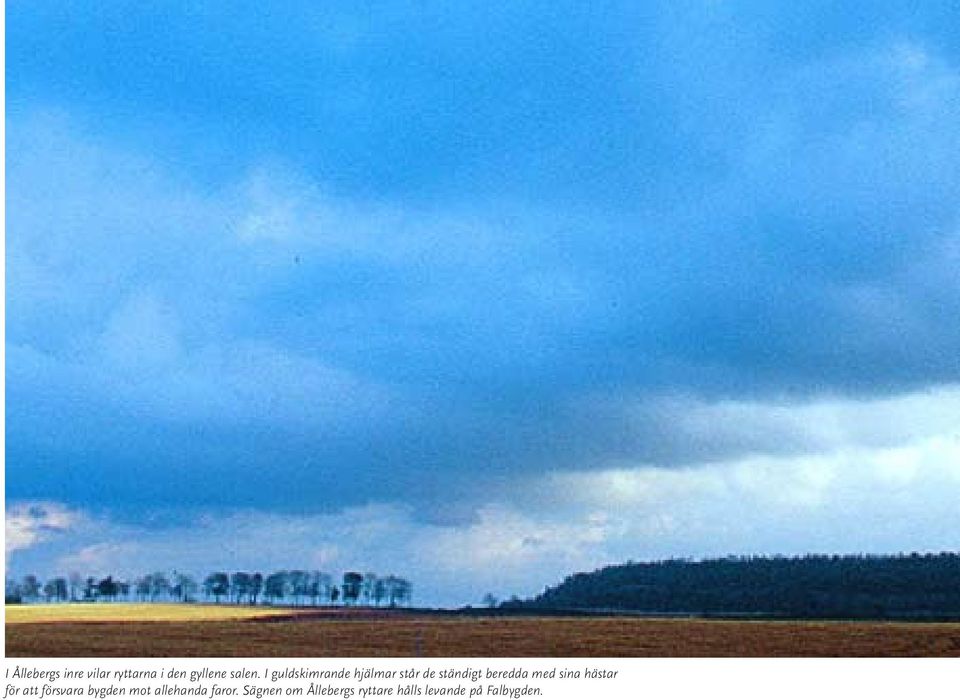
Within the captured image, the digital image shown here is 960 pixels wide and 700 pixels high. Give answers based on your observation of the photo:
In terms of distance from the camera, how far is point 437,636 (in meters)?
34.7

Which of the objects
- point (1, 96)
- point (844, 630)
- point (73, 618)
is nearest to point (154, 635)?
point (73, 618)

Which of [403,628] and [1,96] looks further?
[403,628]

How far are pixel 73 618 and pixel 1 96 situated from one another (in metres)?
13.7

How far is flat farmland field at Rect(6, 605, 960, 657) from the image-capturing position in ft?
109

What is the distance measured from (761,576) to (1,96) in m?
31.8

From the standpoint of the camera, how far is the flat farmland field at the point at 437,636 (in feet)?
109
